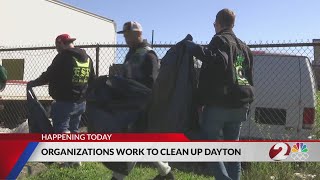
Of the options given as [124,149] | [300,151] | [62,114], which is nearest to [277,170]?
[300,151]

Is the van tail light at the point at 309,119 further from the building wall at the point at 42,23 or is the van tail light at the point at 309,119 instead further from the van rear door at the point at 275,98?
the building wall at the point at 42,23

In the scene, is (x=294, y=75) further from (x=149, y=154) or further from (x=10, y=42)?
(x=10, y=42)

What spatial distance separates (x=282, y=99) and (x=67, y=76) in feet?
9.98

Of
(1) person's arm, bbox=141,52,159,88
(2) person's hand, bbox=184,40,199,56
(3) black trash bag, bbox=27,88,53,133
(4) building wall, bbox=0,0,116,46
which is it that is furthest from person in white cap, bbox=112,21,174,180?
(4) building wall, bbox=0,0,116,46

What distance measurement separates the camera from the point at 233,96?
4.45 metres

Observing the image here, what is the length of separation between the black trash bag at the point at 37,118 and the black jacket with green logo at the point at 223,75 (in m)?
2.34

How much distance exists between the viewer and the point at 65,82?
5977mm

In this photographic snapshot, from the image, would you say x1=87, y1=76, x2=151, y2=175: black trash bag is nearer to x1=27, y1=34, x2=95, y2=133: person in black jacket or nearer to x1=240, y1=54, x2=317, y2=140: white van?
A: x1=27, y1=34, x2=95, y2=133: person in black jacket

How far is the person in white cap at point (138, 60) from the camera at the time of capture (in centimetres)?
471

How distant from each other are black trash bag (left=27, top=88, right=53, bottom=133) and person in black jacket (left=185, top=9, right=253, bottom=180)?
2.30m

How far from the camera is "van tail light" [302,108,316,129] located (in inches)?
265

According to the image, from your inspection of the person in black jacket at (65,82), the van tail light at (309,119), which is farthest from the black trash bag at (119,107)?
the van tail light at (309,119)

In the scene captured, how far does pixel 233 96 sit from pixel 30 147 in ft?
6.48

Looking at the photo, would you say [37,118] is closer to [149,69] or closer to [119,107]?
[119,107]
